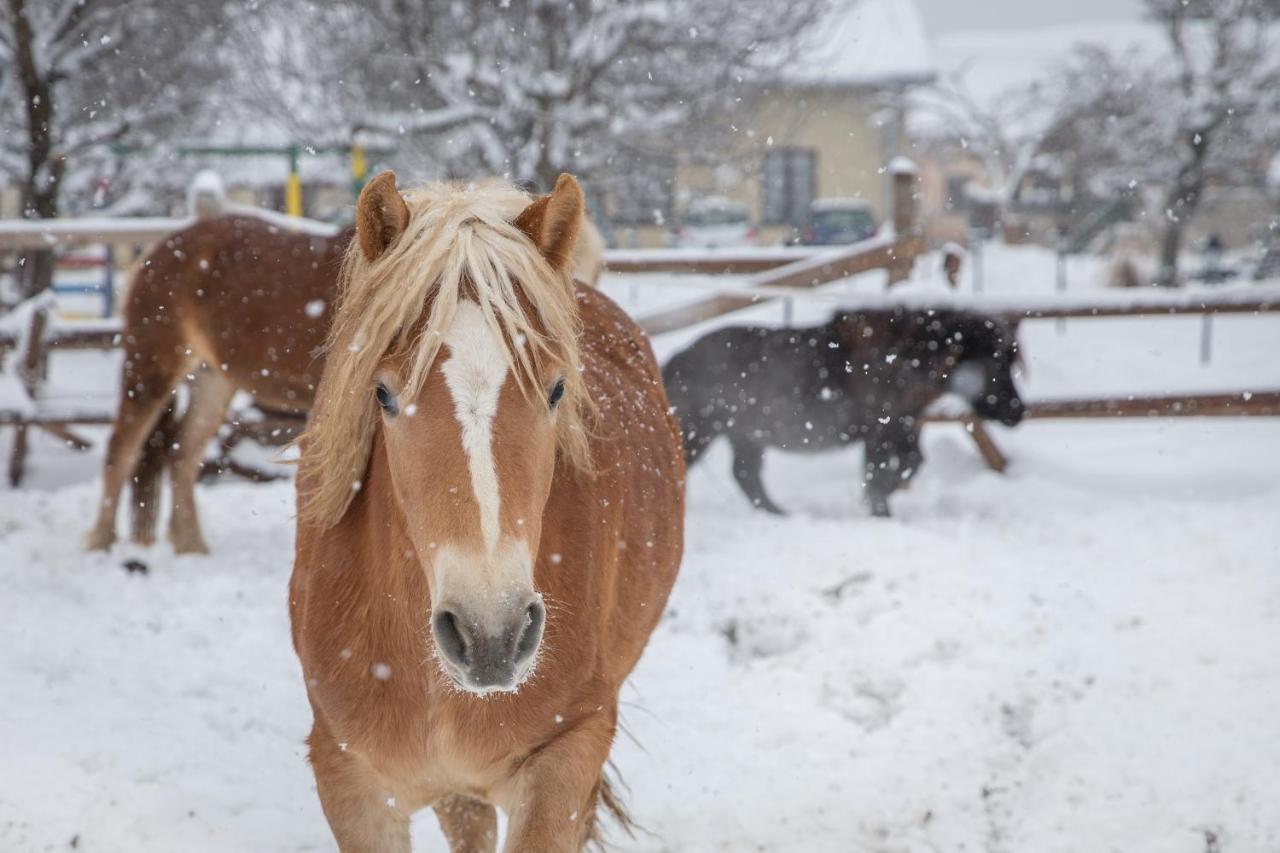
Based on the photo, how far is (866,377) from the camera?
7062 mm

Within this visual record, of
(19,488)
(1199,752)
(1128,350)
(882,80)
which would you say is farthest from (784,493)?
(882,80)

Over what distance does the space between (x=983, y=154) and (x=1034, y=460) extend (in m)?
28.6

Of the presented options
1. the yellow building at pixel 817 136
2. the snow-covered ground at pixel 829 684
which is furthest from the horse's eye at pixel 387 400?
the yellow building at pixel 817 136

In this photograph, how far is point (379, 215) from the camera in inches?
83.9

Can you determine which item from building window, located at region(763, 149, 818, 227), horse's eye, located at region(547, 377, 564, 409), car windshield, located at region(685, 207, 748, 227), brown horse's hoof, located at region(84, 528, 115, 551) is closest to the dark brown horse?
brown horse's hoof, located at region(84, 528, 115, 551)

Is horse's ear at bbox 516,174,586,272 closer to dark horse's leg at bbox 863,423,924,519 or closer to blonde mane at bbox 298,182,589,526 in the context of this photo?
blonde mane at bbox 298,182,589,526

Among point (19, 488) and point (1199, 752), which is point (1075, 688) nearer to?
point (1199, 752)

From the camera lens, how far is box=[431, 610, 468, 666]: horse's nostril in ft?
5.75

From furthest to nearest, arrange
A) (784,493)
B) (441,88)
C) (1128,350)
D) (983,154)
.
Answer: (983,154), (1128,350), (441,88), (784,493)

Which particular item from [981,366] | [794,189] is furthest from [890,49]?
[981,366]

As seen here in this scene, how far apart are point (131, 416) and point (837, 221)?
1629cm

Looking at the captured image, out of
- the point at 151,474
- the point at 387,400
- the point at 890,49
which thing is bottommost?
the point at 151,474

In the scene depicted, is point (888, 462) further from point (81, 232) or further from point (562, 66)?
point (81, 232)

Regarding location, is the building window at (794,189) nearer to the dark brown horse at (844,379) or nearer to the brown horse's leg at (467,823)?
the dark brown horse at (844,379)
